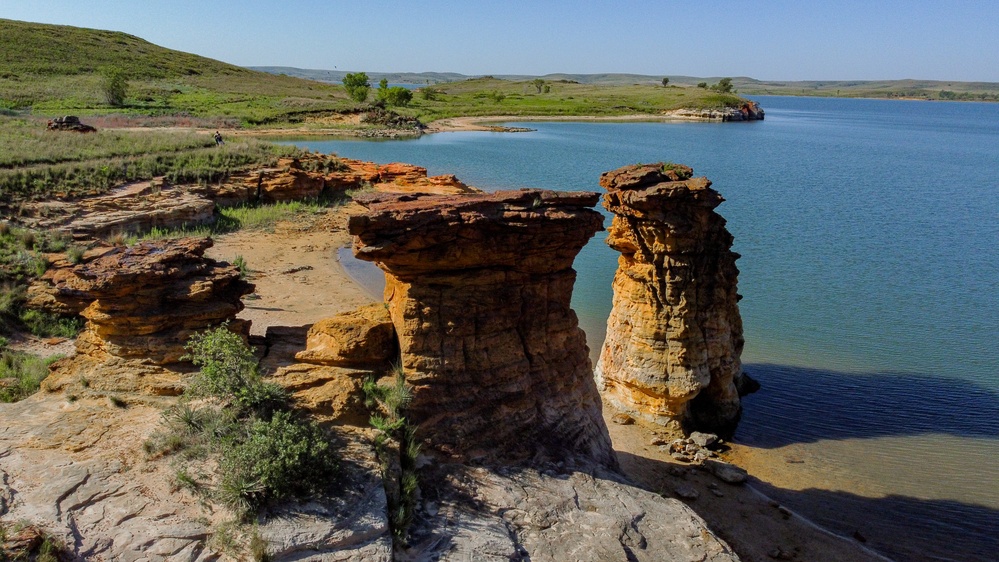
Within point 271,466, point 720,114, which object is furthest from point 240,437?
point 720,114

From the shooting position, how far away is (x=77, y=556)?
7.43 meters

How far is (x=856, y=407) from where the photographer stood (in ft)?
65.3

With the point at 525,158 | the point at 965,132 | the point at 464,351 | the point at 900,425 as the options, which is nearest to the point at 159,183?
the point at 464,351

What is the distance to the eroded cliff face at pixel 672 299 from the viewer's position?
17000 mm

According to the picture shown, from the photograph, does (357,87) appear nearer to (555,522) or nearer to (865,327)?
(865,327)

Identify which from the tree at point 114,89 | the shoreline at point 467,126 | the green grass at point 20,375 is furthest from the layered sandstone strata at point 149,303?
the tree at point 114,89

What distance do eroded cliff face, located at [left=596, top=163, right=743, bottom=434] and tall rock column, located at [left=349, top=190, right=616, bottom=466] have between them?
5.69 m

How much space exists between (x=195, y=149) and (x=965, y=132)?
12285 cm

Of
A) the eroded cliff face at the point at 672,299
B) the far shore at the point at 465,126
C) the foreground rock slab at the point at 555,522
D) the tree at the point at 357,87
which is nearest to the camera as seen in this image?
the foreground rock slab at the point at 555,522

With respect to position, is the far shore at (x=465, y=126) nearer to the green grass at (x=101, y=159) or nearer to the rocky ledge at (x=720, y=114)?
the rocky ledge at (x=720, y=114)

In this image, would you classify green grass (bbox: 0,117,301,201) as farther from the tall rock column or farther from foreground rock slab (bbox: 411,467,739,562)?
foreground rock slab (bbox: 411,467,739,562)

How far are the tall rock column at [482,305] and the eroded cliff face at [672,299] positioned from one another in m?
5.69

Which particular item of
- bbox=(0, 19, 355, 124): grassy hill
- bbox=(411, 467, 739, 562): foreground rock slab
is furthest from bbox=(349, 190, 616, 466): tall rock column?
bbox=(0, 19, 355, 124): grassy hill

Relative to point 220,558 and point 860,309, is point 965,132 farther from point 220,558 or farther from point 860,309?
point 220,558
